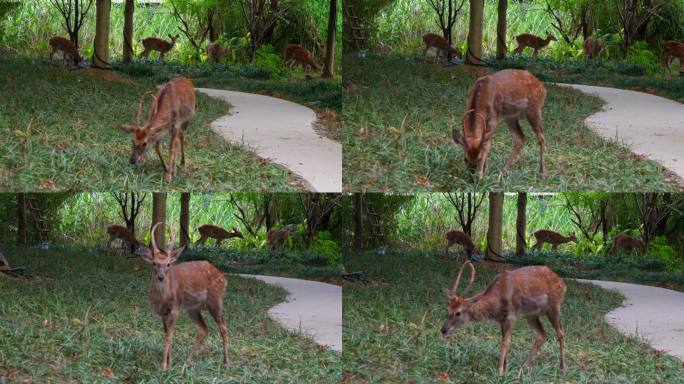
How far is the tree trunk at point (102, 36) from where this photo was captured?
759 cm

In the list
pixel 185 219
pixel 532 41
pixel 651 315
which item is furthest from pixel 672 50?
pixel 185 219

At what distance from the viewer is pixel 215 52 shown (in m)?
7.55

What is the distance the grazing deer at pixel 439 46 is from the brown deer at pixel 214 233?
1.68 meters

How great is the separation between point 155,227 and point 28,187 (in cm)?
79

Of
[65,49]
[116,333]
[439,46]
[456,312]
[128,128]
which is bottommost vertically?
[116,333]

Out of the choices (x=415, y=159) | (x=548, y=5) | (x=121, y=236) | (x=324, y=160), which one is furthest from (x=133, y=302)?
(x=548, y=5)

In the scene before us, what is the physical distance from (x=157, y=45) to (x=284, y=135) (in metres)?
0.99

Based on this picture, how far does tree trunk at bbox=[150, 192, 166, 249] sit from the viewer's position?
7.39 m

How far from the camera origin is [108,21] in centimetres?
762

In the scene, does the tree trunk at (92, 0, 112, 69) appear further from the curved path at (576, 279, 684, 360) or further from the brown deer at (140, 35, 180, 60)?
the curved path at (576, 279, 684, 360)

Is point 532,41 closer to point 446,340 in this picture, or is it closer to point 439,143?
point 439,143

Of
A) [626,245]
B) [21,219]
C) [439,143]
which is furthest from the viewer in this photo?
[626,245]

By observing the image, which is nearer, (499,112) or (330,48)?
(499,112)

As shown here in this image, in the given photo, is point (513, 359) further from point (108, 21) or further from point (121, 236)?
point (108, 21)
